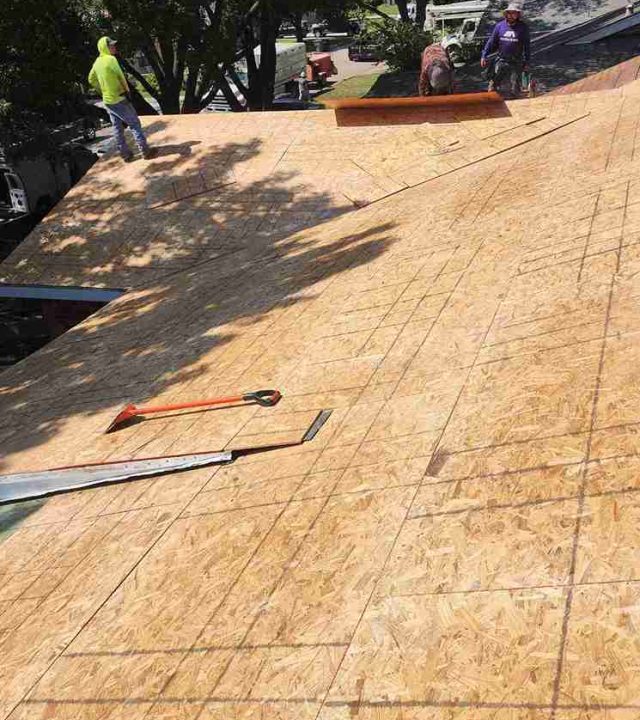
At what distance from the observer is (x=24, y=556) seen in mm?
5484

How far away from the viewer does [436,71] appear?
15023mm

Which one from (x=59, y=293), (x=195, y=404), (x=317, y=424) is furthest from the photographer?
(x=59, y=293)

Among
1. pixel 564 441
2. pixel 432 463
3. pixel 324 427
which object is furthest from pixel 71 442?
pixel 564 441

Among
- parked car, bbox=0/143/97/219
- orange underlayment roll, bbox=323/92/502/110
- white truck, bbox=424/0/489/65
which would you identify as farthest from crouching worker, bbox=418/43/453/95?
white truck, bbox=424/0/489/65

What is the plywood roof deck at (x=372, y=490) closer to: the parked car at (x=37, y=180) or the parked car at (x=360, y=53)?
the parked car at (x=37, y=180)

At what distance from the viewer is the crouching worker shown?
15.0 m

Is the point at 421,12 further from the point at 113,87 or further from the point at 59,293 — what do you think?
the point at 59,293

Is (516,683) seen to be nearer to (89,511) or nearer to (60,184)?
(89,511)

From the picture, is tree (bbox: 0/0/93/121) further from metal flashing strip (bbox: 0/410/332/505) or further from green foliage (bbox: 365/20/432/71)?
green foliage (bbox: 365/20/432/71)

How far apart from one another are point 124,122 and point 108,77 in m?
1.07

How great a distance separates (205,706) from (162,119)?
15.0 meters

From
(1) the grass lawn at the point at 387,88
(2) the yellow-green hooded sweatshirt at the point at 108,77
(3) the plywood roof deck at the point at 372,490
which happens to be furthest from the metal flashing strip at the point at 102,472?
(1) the grass lawn at the point at 387,88

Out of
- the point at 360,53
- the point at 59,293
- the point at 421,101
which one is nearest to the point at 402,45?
the point at 360,53

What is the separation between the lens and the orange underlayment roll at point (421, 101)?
13.9 m
